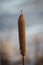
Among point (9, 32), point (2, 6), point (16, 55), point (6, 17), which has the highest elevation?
point (2, 6)

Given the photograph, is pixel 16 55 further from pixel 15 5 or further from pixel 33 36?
pixel 15 5

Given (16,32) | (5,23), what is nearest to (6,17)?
(5,23)

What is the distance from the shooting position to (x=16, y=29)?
1.34m

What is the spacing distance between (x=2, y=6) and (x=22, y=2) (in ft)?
0.75

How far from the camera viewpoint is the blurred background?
4.14ft

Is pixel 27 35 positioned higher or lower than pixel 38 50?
higher

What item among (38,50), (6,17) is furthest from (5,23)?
(38,50)

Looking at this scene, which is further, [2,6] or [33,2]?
[2,6]

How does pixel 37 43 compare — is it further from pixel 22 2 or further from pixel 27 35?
pixel 22 2

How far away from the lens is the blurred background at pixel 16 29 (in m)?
1.26

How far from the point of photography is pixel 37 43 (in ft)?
4.13

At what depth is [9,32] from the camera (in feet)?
4.47

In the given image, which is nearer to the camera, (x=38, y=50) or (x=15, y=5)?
Result: (x=38, y=50)

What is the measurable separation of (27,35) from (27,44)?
0.29 feet
